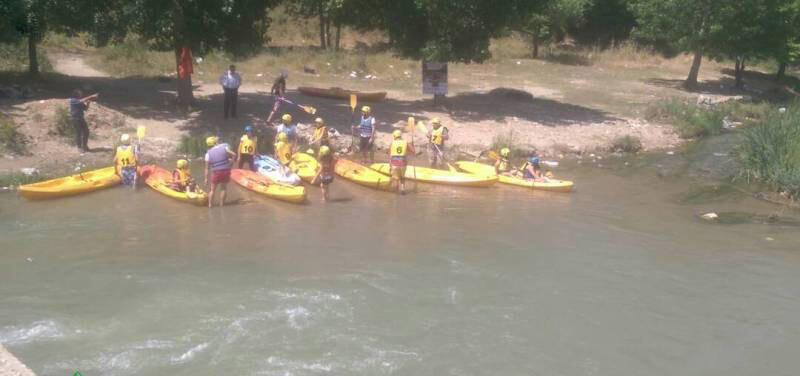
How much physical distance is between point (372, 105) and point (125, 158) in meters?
8.68

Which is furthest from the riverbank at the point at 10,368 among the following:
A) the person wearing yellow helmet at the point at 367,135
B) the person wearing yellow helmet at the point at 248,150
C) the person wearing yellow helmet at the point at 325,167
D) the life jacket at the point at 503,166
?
the life jacket at the point at 503,166

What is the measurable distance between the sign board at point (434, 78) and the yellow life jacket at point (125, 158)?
9.08m

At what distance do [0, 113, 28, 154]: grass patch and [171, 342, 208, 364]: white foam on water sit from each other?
8.88 meters

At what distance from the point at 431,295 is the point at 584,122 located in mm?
12394

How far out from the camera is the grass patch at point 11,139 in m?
14.6

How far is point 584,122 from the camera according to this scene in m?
20.5

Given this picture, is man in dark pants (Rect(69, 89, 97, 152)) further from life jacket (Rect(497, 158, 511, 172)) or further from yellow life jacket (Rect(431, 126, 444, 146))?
life jacket (Rect(497, 158, 511, 172))

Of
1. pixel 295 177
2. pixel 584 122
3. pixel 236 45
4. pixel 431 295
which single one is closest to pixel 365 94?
pixel 236 45

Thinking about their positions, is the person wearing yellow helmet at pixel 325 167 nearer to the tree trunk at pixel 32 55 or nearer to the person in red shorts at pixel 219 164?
the person in red shorts at pixel 219 164

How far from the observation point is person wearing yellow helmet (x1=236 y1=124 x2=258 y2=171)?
544 inches

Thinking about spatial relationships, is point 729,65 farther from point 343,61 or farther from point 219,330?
point 219,330

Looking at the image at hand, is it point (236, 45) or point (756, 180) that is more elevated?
point (236, 45)

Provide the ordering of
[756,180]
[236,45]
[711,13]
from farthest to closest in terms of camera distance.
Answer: [711,13] < [236,45] < [756,180]

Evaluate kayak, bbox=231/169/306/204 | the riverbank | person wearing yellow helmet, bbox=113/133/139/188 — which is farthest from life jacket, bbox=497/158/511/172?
the riverbank
